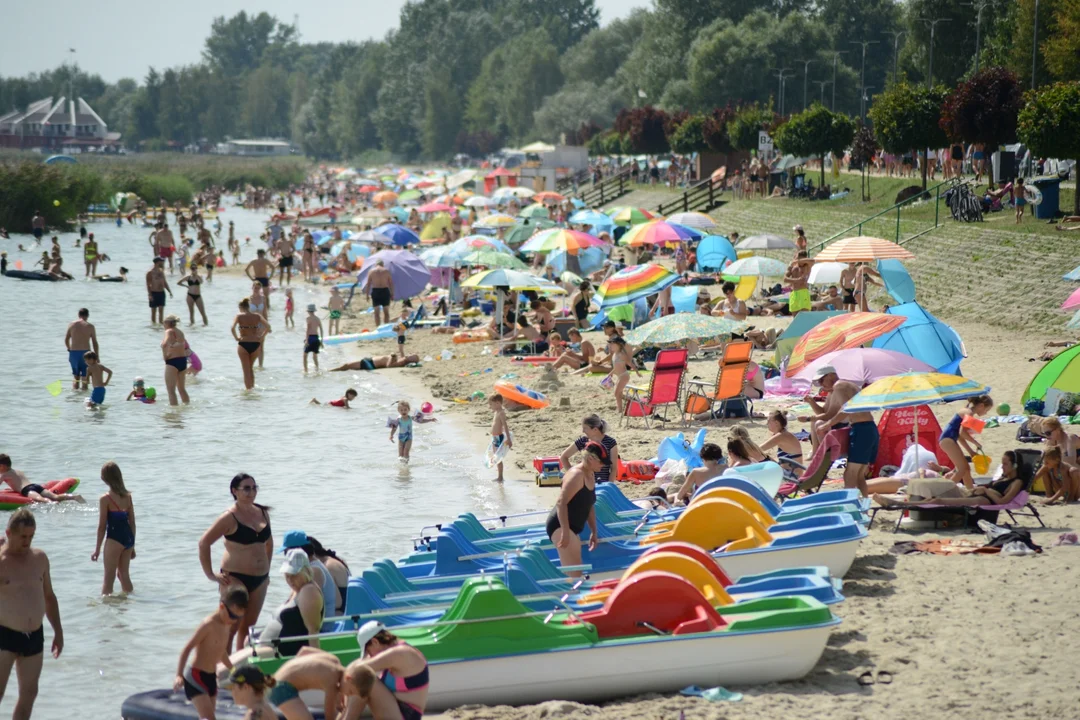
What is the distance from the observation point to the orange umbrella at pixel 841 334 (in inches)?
467

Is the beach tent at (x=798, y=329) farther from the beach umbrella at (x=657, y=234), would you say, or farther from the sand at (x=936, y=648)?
the beach umbrella at (x=657, y=234)

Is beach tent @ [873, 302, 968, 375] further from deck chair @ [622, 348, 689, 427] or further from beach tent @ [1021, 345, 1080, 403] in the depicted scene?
deck chair @ [622, 348, 689, 427]

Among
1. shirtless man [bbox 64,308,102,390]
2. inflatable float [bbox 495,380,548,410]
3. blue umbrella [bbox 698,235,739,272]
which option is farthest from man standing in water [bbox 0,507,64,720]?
blue umbrella [bbox 698,235,739,272]

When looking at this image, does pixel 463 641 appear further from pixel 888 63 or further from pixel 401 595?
pixel 888 63

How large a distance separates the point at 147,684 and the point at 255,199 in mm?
67111

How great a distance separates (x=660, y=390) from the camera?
13594 mm

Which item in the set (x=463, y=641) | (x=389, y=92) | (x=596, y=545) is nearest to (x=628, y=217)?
(x=596, y=545)

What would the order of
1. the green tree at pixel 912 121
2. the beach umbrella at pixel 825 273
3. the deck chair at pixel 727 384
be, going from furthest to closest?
1. the green tree at pixel 912 121
2. the beach umbrella at pixel 825 273
3. the deck chair at pixel 727 384

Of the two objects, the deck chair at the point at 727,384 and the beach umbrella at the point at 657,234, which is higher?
the beach umbrella at the point at 657,234

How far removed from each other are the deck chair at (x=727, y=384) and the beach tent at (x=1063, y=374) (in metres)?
2.94

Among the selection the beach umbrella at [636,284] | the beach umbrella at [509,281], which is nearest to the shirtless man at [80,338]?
the beach umbrella at [509,281]

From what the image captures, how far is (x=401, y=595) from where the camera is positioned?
7766mm

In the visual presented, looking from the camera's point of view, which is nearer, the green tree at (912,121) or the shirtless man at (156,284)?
the shirtless man at (156,284)

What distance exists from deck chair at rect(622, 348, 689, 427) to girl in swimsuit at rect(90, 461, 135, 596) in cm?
614
